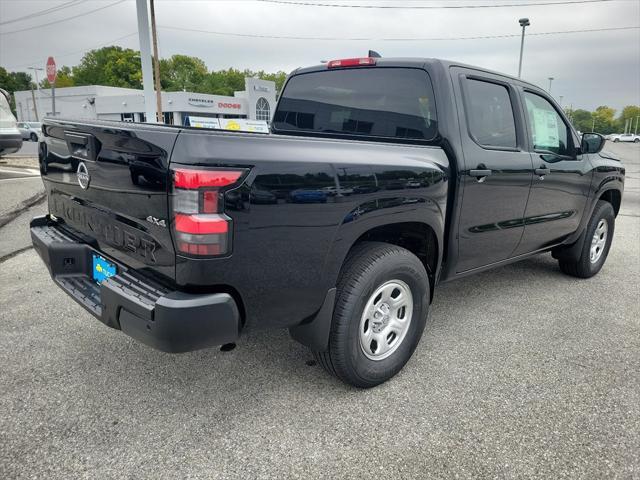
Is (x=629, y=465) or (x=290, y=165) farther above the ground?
(x=290, y=165)

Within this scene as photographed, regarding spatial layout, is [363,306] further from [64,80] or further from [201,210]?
[64,80]

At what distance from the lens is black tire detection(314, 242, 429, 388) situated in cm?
249

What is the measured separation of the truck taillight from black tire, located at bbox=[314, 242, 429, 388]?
0.81 meters

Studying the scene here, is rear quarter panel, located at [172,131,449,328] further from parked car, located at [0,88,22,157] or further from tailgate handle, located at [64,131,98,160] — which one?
parked car, located at [0,88,22,157]

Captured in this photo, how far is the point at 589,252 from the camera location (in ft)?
15.8

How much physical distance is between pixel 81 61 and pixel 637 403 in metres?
104

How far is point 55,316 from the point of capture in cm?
363

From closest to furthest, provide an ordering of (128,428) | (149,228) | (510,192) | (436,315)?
1. (149,228)
2. (128,428)
3. (510,192)
4. (436,315)

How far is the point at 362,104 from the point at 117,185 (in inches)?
73.6

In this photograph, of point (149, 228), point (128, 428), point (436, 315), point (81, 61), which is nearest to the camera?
point (149, 228)

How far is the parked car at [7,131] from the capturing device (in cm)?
974

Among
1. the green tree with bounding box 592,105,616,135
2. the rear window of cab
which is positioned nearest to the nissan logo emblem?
the rear window of cab

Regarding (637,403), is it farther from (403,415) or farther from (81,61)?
(81,61)

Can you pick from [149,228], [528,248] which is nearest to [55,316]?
[149,228]
